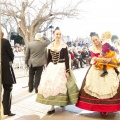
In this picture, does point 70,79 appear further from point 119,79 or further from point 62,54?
point 119,79

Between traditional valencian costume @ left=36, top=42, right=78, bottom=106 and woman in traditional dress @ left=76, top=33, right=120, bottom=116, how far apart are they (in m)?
0.15

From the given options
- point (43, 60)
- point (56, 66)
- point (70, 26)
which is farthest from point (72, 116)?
point (70, 26)

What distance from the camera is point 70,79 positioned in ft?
10.3

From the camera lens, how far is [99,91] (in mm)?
2910

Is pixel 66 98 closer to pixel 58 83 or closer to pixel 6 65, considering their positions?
pixel 58 83

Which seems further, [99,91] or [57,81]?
[57,81]

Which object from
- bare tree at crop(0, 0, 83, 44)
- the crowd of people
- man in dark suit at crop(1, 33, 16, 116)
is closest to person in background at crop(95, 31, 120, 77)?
the crowd of people

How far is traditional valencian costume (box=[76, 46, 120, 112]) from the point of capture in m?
2.88

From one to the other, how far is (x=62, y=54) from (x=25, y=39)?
2.08m

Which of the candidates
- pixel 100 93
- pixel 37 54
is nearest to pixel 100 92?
pixel 100 93

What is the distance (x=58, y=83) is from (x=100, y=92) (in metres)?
0.55

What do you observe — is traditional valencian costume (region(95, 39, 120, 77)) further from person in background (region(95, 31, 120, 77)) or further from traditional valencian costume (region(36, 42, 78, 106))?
traditional valencian costume (region(36, 42, 78, 106))

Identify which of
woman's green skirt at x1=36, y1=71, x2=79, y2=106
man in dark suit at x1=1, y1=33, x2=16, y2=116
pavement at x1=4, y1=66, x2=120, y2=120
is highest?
man in dark suit at x1=1, y1=33, x2=16, y2=116

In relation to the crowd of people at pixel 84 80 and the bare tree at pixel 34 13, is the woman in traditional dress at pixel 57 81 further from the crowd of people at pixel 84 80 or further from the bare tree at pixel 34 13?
the bare tree at pixel 34 13
